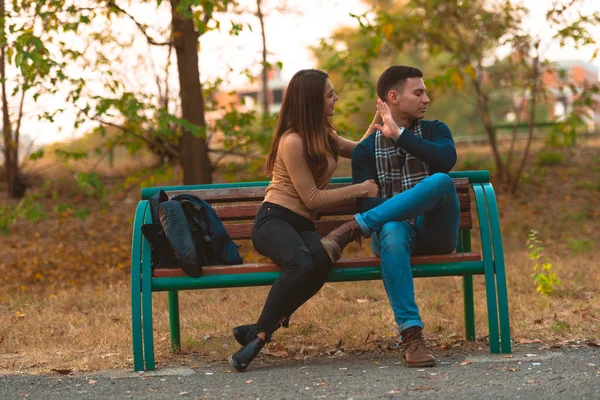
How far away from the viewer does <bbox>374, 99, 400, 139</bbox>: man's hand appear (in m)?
4.39

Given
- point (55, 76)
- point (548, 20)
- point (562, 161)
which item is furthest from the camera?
point (562, 161)

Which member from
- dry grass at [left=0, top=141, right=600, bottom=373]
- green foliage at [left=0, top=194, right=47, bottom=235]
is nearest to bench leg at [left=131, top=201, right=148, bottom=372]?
dry grass at [left=0, top=141, right=600, bottom=373]

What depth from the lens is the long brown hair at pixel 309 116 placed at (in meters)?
4.43

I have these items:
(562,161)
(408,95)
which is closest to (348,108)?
(408,95)

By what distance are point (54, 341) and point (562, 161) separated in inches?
398

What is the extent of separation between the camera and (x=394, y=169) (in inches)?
178

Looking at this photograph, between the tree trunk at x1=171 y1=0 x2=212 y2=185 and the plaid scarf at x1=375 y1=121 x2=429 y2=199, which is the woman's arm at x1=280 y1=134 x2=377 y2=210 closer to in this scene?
the plaid scarf at x1=375 y1=121 x2=429 y2=199

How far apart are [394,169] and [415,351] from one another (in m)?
0.97

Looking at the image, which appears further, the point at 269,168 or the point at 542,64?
the point at 542,64

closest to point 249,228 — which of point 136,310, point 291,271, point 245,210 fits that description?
point 245,210

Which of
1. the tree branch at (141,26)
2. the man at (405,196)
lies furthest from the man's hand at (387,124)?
the tree branch at (141,26)

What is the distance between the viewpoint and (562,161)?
1370 cm

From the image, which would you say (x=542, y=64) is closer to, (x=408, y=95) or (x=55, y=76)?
(x=55, y=76)

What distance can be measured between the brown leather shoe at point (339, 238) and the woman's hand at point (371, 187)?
0.20 metres
